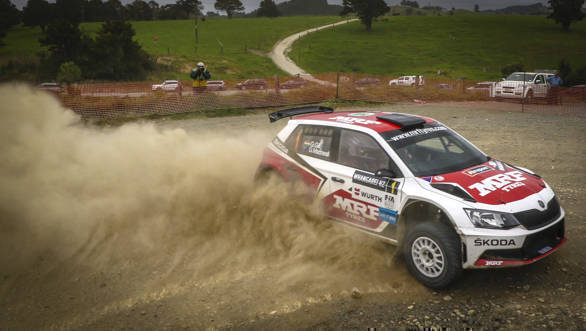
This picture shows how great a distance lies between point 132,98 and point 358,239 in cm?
1395

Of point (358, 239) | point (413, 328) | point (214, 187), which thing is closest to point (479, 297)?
point (413, 328)

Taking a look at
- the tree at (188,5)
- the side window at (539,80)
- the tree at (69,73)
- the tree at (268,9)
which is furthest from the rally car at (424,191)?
the tree at (268,9)

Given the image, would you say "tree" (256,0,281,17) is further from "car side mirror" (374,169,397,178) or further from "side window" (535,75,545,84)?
"car side mirror" (374,169,397,178)

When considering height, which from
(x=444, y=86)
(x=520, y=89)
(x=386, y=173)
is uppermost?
(x=444, y=86)

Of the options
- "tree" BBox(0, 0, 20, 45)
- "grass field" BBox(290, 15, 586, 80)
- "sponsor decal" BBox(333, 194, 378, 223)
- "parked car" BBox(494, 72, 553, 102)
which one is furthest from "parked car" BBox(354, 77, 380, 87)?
"tree" BBox(0, 0, 20, 45)

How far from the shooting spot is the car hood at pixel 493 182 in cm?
450

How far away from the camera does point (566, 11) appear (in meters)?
77.2

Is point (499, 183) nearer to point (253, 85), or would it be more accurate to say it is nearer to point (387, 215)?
point (387, 215)

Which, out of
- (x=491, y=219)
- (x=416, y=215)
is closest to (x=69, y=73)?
(x=416, y=215)

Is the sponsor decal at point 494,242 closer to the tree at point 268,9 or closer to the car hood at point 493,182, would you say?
the car hood at point 493,182

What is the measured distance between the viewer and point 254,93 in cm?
1928

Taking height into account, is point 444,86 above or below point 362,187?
above

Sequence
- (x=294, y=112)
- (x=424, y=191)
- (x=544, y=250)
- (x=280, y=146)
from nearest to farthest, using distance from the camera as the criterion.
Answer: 1. (x=544, y=250)
2. (x=424, y=191)
3. (x=280, y=146)
4. (x=294, y=112)

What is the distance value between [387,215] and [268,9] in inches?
5546
